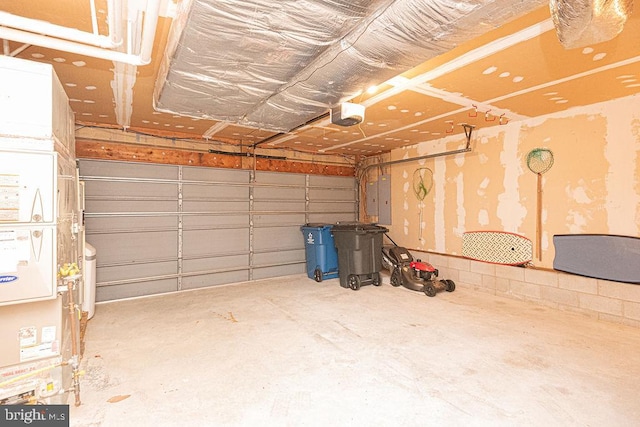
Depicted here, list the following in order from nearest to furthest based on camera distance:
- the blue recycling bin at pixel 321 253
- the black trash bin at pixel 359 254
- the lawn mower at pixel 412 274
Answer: the lawn mower at pixel 412 274 < the black trash bin at pixel 359 254 < the blue recycling bin at pixel 321 253

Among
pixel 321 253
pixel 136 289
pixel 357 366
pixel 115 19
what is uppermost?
pixel 115 19

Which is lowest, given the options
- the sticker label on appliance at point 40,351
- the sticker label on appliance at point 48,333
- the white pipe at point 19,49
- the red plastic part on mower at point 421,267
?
the red plastic part on mower at point 421,267

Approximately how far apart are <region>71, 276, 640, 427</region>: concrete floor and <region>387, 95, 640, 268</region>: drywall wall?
119 centimetres

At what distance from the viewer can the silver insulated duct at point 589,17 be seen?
1.27 m

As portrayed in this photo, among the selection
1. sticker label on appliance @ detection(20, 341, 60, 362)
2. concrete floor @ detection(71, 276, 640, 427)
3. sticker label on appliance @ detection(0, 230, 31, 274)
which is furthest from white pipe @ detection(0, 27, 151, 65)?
concrete floor @ detection(71, 276, 640, 427)

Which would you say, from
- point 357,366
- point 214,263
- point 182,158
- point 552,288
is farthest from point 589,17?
point 214,263

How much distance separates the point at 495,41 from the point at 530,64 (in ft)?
1.87

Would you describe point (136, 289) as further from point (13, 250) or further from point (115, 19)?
point (115, 19)

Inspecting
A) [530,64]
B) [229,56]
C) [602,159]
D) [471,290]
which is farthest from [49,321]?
[602,159]

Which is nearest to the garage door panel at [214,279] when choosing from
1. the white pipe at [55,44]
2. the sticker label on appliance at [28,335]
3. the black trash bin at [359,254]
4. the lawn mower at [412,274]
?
the black trash bin at [359,254]

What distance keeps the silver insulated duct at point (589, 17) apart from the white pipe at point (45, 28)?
7.74ft

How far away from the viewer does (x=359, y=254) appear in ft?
16.2

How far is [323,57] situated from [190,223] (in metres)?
4.01

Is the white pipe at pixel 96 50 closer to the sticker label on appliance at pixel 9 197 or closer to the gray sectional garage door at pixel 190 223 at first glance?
the sticker label on appliance at pixel 9 197
